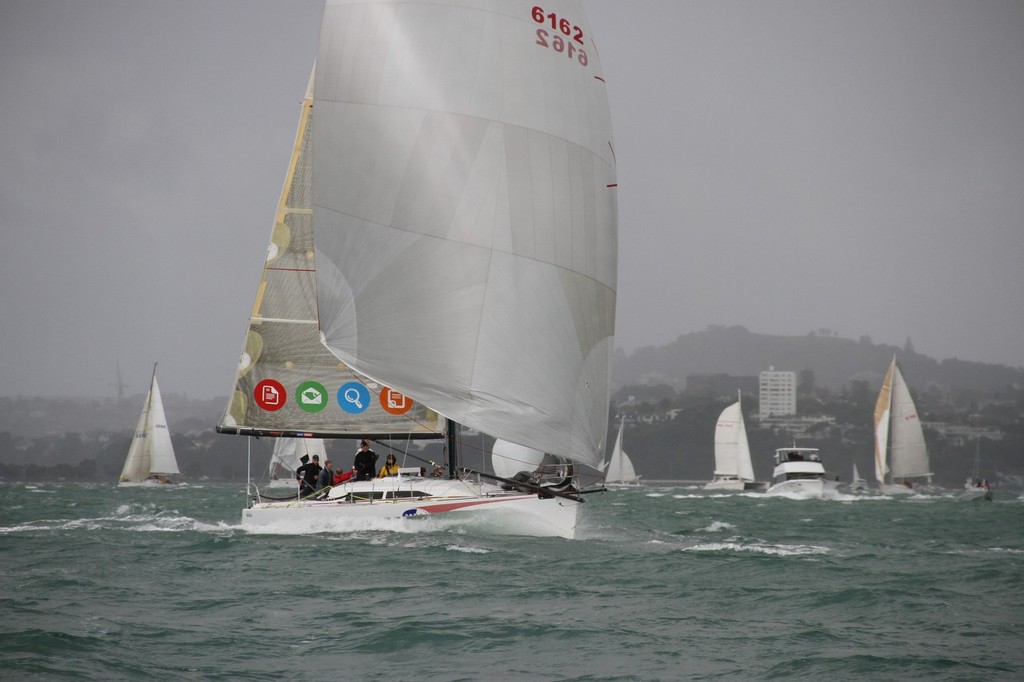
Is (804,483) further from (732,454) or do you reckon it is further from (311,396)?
(311,396)

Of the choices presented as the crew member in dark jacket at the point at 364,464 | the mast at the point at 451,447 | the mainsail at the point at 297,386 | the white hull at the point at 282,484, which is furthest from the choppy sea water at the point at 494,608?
the white hull at the point at 282,484

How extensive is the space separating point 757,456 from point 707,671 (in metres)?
151

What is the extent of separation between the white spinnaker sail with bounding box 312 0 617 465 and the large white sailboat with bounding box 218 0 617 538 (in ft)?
0.08

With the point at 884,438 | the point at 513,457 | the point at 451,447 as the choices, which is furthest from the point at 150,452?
the point at 451,447

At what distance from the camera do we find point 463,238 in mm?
17094

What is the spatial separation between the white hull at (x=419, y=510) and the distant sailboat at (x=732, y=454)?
194 ft

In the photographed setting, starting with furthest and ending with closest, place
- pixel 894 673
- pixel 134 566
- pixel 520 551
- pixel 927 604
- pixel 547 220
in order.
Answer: pixel 547 220
pixel 520 551
pixel 134 566
pixel 927 604
pixel 894 673

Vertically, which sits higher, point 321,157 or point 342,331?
point 321,157

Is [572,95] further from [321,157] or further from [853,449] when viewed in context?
[853,449]

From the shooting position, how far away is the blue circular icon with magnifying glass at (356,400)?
A: 2059cm

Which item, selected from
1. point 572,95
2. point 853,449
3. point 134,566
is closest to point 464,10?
point 572,95

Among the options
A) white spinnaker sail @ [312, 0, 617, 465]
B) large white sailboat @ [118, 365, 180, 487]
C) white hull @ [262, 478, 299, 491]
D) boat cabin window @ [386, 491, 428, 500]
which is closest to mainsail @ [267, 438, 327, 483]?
white hull @ [262, 478, 299, 491]

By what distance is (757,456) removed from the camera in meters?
156

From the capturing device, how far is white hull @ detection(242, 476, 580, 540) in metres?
17.4
